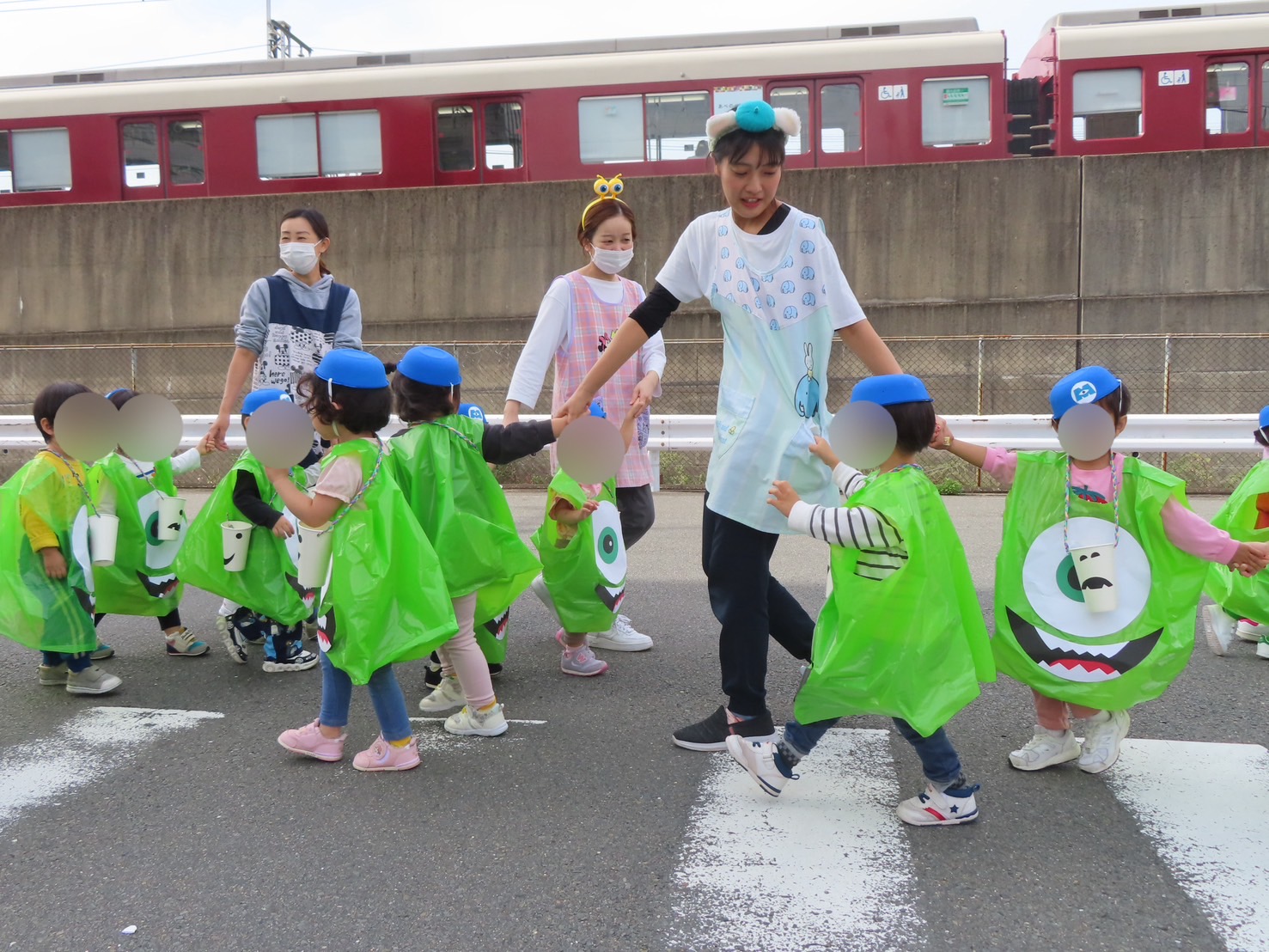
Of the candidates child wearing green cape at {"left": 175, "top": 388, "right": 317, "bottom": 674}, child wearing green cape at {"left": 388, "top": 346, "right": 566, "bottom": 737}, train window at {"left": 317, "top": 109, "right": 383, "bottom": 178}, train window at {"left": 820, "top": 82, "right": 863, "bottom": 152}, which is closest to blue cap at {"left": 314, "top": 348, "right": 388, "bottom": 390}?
child wearing green cape at {"left": 388, "top": 346, "right": 566, "bottom": 737}

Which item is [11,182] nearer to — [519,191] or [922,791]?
[519,191]

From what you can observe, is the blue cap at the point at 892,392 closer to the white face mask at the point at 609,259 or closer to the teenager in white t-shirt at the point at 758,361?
the teenager in white t-shirt at the point at 758,361

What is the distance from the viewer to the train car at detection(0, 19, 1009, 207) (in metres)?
14.2

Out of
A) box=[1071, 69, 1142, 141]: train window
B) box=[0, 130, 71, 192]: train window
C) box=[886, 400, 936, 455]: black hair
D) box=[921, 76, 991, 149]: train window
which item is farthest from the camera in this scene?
box=[0, 130, 71, 192]: train window

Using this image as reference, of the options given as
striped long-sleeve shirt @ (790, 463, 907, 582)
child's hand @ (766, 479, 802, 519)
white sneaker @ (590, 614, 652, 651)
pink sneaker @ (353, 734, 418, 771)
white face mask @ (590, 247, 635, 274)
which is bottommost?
white sneaker @ (590, 614, 652, 651)

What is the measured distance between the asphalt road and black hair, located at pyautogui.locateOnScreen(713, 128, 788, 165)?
1395 mm

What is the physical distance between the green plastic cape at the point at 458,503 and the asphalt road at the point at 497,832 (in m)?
0.59

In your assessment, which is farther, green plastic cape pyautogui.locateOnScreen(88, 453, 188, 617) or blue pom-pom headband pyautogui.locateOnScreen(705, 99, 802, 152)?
green plastic cape pyautogui.locateOnScreen(88, 453, 188, 617)

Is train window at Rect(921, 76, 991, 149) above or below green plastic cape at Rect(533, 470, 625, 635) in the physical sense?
above

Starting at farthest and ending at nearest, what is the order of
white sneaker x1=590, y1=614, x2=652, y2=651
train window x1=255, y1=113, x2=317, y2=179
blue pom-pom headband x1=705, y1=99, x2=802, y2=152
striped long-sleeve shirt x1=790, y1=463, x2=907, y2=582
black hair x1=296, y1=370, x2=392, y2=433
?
train window x1=255, y1=113, x2=317, y2=179 < white sneaker x1=590, y1=614, x2=652, y2=651 < black hair x1=296, y1=370, x2=392, y2=433 < blue pom-pom headband x1=705, y1=99, x2=802, y2=152 < striped long-sleeve shirt x1=790, y1=463, x2=907, y2=582

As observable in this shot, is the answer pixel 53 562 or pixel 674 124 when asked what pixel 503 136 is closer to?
pixel 674 124

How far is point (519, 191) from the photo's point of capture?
45.6 feet

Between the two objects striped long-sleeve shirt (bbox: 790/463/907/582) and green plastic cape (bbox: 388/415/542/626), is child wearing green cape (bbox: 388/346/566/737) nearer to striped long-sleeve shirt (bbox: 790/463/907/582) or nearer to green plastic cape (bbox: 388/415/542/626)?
green plastic cape (bbox: 388/415/542/626)

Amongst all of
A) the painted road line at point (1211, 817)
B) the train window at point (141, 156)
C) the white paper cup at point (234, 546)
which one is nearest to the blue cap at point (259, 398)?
the white paper cup at point (234, 546)
